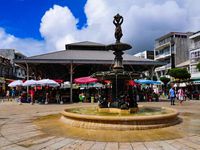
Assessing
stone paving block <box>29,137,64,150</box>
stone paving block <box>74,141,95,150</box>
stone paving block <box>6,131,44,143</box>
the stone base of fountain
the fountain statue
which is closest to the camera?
stone paving block <box>74,141,95,150</box>

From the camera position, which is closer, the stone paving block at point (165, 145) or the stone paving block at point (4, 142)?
the stone paving block at point (165, 145)

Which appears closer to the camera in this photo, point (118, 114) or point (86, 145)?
point (86, 145)

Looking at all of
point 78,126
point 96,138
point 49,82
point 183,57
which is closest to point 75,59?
point 49,82

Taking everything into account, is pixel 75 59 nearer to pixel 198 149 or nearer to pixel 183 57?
pixel 198 149

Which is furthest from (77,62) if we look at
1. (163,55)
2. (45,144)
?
(163,55)

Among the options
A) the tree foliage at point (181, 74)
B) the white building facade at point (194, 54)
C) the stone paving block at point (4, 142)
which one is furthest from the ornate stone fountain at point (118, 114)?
the white building facade at point (194, 54)

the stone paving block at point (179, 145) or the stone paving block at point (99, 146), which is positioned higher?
the stone paving block at point (179, 145)

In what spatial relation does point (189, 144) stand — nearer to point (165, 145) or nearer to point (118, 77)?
point (165, 145)

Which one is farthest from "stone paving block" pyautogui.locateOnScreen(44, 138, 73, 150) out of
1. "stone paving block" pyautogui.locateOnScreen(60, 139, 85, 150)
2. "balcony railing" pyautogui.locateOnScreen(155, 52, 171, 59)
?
"balcony railing" pyautogui.locateOnScreen(155, 52, 171, 59)

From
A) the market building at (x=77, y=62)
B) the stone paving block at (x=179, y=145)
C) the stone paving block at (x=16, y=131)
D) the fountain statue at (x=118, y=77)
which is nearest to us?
the stone paving block at (x=179, y=145)

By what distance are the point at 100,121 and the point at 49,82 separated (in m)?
16.5

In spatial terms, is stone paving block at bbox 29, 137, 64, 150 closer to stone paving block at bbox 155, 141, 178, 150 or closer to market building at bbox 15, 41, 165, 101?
stone paving block at bbox 155, 141, 178, 150

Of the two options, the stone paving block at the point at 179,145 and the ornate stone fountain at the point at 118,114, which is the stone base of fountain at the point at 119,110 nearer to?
the ornate stone fountain at the point at 118,114

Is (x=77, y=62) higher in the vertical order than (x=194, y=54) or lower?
lower
